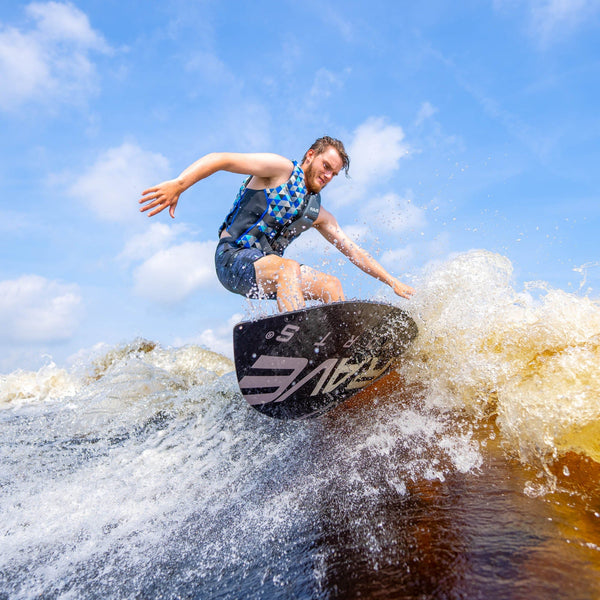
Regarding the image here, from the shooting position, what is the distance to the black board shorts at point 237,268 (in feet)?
11.9

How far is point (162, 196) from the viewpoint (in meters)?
3.11

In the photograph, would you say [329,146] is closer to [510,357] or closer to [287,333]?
[287,333]

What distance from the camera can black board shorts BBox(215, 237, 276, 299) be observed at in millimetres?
3633

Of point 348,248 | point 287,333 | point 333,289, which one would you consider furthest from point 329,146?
point 287,333

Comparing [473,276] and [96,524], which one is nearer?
[96,524]

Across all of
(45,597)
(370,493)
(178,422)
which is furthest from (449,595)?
(178,422)

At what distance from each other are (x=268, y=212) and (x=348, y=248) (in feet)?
4.02

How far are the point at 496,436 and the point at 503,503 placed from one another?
0.77 metres

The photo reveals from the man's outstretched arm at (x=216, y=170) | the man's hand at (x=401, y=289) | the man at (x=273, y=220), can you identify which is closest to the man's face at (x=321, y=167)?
the man at (x=273, y=220)

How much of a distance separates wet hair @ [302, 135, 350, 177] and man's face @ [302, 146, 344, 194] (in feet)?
0.10

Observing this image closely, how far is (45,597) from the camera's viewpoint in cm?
180

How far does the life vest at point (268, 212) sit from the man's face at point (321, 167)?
109 mm

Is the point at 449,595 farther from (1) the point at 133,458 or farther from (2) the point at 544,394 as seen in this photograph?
(1) the point at 133,458

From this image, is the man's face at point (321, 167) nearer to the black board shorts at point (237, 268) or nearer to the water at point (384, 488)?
the black board shorts at point (237, 268)
